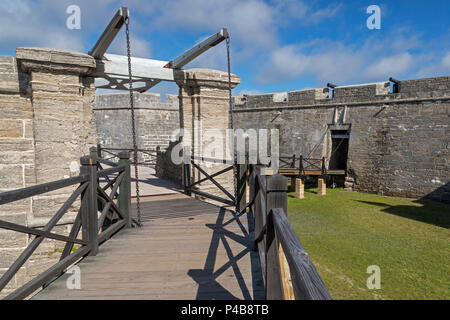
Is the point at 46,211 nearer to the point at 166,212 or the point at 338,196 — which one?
the point at 166,212

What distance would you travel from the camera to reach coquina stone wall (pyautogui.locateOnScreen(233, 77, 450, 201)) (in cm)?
1169

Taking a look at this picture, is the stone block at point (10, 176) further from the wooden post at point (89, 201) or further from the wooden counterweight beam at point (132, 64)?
the wooden post at point (89, 201)

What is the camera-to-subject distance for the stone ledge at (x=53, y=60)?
422cm

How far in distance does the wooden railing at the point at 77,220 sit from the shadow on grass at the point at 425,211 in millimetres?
9479

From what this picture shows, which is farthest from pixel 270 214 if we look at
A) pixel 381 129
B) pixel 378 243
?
pixel 381 129

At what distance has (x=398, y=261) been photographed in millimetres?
6430

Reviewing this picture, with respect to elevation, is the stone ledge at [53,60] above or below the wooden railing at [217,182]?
above

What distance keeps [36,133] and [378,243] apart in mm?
7931

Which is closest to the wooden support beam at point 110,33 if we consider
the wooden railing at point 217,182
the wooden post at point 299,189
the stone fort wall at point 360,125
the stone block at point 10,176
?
the stone block at point 10,176

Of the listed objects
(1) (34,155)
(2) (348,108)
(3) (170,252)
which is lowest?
(3) (170,252)

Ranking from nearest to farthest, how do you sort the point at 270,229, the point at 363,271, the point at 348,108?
1. the point at 270,229
2. the point at 363,271
3. the point at 348,108

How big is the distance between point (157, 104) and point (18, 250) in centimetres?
1313

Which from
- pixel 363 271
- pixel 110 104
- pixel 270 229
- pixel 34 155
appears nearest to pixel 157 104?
pixel 110 104

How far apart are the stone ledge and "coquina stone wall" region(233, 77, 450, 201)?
12427 millimetres
